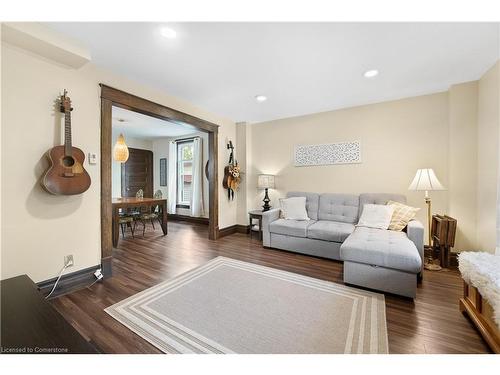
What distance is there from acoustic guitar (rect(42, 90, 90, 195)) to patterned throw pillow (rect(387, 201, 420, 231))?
376 cm

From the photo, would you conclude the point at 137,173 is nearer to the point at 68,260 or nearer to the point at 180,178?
the point at 180,178

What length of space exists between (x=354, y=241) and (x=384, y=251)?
1.03 ft

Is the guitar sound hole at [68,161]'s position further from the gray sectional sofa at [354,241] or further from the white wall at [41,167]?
the gray sectional sofa at [354,241]

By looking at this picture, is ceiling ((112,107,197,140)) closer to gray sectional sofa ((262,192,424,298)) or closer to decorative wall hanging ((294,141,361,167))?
decorative wall hanging ((294,141,361,167))

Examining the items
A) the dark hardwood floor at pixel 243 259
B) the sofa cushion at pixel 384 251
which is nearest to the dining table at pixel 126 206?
the dark hardwood floor at pixel 243 259

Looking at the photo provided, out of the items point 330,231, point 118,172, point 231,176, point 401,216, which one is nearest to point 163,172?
point 118,172

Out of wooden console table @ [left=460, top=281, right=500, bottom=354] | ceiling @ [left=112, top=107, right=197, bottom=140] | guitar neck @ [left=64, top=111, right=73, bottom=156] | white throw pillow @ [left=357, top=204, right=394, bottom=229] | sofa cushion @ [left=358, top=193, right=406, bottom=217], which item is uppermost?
ceiling @ [left=112, top=107, right=197, bottom=140]

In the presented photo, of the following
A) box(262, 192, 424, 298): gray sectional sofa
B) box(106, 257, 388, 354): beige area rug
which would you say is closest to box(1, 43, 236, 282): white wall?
box(106, 257, 388, 354): beige area rug

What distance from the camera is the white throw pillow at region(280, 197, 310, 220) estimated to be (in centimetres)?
354

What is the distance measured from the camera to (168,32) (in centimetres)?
175

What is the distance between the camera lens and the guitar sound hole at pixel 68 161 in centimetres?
199
